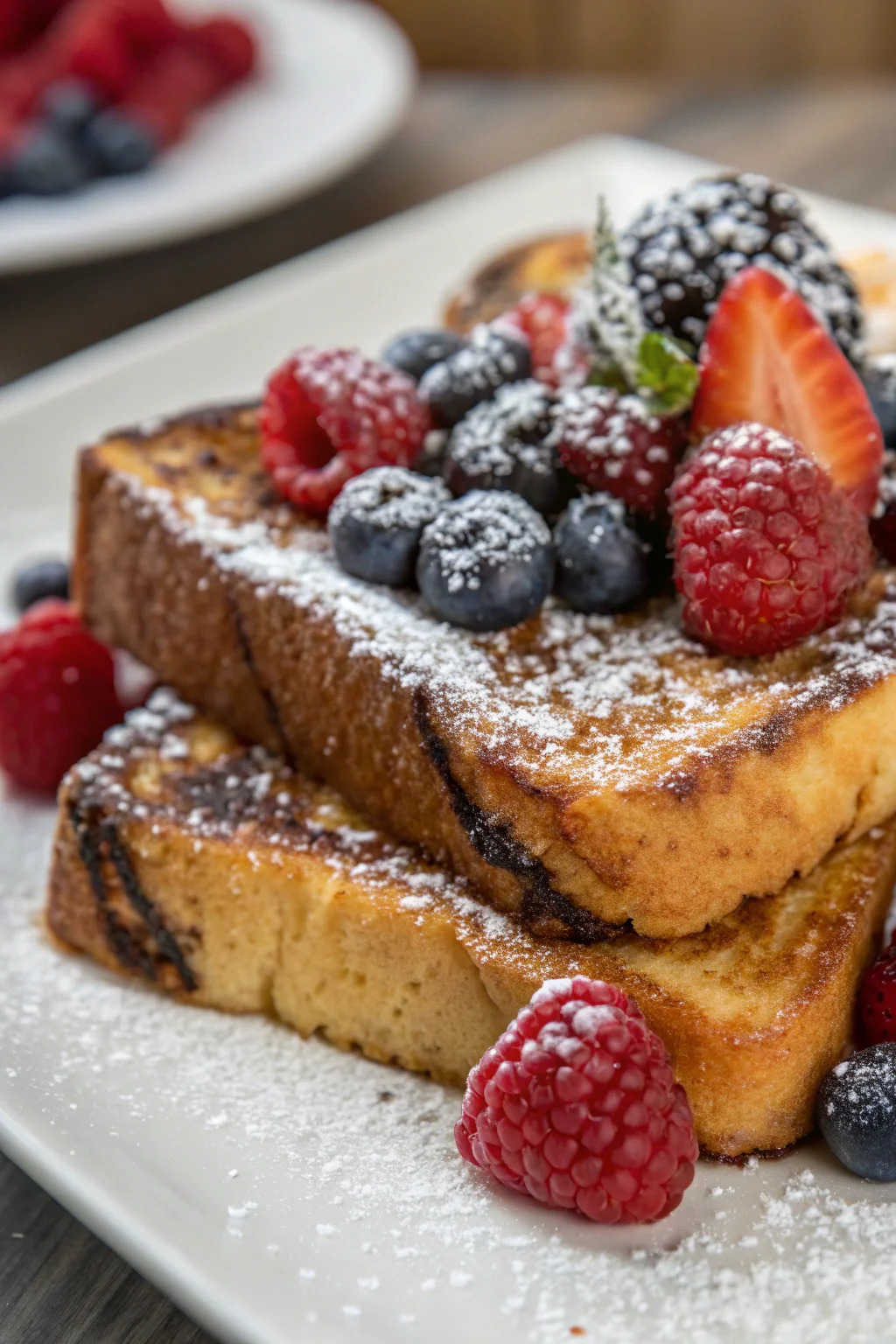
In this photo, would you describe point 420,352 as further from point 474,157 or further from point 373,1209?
point 474,157

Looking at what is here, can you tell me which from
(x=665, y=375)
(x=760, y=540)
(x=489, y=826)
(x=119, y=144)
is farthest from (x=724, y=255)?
(x=119, y=144)

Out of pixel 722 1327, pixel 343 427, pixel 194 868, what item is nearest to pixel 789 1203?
pixel 722 1327

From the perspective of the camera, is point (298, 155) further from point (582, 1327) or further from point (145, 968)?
point (582, 1327)

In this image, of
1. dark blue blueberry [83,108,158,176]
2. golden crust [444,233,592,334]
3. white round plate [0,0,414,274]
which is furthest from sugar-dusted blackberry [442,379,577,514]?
dark blue blueberry [83,108,158,176]

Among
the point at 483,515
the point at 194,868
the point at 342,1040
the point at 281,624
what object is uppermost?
the point at 483,515

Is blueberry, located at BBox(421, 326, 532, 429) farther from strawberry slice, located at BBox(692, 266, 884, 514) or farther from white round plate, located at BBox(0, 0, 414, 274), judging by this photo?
white round plate, located at BBox(0, 0, 414, 274)
